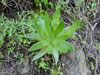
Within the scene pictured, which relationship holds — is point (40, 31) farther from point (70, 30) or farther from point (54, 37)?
point (70, 30)

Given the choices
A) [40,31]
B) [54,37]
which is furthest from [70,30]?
[40,31]

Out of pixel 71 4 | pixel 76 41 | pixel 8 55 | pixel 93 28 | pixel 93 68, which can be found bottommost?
pixel 93 68

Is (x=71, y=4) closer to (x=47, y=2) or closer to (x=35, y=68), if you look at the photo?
(x=47, y=2)

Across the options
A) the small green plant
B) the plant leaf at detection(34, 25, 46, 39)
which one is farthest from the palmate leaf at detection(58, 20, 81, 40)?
the plant leaf at detection(34, 25, 46, 39)

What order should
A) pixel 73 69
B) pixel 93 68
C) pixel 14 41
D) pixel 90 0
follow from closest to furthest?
pixel 14 41 < pixel 73 69 < pixel 93 68 < pixel 90 0

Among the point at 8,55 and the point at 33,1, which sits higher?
the point at 33,1

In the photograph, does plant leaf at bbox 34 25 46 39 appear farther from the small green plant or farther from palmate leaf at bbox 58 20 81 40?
palmate leaf at bbox 58 20 81 40

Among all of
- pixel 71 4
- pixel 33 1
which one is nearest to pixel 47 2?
pixel 33 1

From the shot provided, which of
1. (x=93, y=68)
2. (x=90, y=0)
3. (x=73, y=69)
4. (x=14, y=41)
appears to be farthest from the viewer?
(x=90, y=0)

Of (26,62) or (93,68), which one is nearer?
(26,62)

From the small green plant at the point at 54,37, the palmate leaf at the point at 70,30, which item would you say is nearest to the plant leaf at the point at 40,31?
the small green plant at the point at 54,37

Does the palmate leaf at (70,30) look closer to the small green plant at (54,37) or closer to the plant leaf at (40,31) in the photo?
the small green plant at (54,37)
